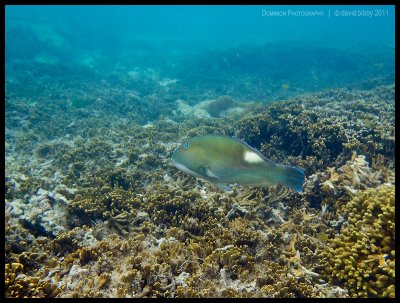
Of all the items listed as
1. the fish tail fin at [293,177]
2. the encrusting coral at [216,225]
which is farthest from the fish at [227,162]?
the encrusting coral at [216,225]

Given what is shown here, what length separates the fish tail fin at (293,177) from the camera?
350 centimetres

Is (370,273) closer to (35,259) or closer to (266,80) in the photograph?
(35,259)

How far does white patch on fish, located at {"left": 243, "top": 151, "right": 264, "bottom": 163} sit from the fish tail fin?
0.30 metres

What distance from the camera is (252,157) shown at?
3.58m

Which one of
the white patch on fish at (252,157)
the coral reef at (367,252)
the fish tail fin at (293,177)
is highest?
the white patch on fish at (252,157)

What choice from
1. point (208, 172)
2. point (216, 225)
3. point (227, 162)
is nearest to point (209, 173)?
point (208, 172)

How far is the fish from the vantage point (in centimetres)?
353

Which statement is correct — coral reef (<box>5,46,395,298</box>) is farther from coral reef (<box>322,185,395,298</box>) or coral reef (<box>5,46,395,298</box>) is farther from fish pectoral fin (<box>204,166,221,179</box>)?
fish pectoral fin (<box>204,166,221,179</box>)

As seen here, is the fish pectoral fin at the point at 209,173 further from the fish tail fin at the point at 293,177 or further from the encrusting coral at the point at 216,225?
the encrusting coral at the point at 216,225

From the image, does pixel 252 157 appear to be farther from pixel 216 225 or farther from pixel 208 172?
pixel 216 225

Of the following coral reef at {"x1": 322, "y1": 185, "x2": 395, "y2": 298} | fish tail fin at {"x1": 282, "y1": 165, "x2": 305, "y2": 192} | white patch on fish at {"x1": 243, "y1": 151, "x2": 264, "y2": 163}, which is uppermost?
white patch on fish at {"x1": 243, "y1": 151, "x2": 264, "y2": 163}

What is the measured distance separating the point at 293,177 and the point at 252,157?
20.7 inches

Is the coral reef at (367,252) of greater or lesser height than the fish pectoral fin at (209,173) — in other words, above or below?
below

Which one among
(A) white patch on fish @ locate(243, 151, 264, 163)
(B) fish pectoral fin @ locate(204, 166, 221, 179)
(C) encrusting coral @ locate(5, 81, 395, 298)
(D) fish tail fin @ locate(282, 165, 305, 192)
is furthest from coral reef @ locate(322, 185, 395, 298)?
(B) fish pectoral fin @ locate(204, 166, 221, 179)
